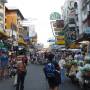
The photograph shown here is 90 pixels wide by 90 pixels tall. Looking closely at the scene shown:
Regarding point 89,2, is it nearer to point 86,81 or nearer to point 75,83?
point 75,83

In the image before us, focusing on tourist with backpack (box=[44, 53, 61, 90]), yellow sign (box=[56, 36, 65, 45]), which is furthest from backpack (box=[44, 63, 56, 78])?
yellow sign (box=[56, 36, 65, 45])

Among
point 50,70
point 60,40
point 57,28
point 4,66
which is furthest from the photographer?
point 57,28

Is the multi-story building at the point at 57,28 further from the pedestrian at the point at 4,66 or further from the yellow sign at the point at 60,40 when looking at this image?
the pedestrian at the point at 4,66

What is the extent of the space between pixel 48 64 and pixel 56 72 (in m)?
0.39

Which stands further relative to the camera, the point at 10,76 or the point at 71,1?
the point at 71,1

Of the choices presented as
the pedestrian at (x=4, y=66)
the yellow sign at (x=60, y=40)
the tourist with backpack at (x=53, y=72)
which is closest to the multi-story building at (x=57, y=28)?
the yellow sign at (x=60, y=40)

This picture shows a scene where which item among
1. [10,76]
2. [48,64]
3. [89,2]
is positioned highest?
[89,2]

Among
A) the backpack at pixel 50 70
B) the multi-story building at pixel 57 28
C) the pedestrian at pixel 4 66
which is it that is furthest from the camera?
the multi-story building at pixel 57 28

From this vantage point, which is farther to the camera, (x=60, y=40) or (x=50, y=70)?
(x=60, y=40)

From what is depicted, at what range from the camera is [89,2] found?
65.0 metres

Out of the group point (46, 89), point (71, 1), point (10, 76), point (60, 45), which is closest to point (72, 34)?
point (60, 45)

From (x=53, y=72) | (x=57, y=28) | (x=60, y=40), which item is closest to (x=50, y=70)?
(x=53, y=72)

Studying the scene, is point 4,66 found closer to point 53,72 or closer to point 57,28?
point 53,72

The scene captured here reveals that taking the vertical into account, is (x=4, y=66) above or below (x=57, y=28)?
below
